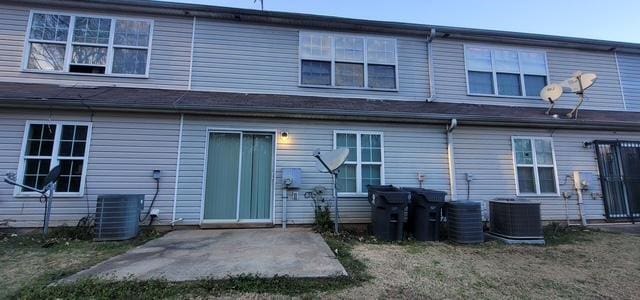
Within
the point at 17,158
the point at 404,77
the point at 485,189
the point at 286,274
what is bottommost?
the point at 286,274

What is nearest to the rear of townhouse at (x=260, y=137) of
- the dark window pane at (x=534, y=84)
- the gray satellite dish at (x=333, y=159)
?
the dark window pane at (x=534, y=84)

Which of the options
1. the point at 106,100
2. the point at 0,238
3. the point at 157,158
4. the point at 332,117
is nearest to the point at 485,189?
the point at 332,117

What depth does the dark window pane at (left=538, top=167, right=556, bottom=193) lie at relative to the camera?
7273 mm

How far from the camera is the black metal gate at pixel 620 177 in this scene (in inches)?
291

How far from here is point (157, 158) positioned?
6152mm

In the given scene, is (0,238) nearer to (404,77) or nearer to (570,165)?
(404,77)

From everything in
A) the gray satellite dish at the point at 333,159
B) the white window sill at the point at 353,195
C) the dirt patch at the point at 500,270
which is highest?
the gray satellite dish at the point at 333,159

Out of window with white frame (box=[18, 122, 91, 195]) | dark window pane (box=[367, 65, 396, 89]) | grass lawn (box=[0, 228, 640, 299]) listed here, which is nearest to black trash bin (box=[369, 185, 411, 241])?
grass lawn (box=[0, 228, 640, 299])

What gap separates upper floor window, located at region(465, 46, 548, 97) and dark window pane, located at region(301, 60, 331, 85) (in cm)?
395

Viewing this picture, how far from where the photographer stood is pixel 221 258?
4062 mm

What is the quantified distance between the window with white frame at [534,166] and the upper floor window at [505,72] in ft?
5.63

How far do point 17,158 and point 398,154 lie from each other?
7.78m

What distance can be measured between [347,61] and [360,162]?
286 centimetres

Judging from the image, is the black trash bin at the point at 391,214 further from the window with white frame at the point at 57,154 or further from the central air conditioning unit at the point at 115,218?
the window with white frame at the point at 57,154
